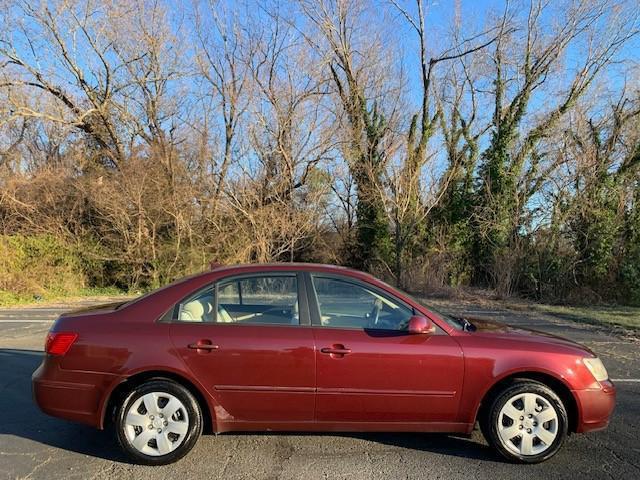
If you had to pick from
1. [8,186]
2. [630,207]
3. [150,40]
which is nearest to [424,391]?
[630,207]

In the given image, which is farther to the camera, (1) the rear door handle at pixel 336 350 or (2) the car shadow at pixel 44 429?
(2) the car shadow at pixel 44 429

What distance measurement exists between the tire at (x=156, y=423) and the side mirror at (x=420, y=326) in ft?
5.99

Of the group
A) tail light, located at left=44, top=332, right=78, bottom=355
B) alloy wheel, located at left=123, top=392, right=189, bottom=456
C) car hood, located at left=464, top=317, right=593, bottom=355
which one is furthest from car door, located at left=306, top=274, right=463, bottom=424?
tail light, located at left=44, top=332, right=78, bottom=355

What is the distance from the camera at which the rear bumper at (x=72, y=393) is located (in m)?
4.04

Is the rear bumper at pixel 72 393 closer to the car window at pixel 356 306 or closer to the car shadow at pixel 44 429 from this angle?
the car shadow at pixel 44 429

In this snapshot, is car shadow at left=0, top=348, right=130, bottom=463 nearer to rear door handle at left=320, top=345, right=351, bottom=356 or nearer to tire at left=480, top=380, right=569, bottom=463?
rear door handle at left=320, top=345, right=351, bottom=356

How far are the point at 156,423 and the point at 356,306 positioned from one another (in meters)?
1.84

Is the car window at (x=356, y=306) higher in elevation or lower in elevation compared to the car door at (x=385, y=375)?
higher

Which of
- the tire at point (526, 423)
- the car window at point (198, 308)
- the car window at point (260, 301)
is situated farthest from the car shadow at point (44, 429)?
the tire at point (526, 423)

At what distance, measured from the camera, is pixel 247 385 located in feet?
13.3

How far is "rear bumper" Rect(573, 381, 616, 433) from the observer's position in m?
4.09

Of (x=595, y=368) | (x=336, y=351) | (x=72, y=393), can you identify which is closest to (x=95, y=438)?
(x=72, y=393)

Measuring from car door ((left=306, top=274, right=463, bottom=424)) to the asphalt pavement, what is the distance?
13.6 inches

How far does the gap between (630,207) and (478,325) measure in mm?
16485
